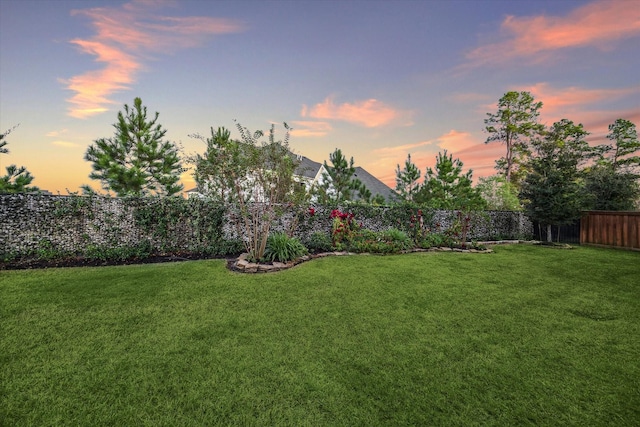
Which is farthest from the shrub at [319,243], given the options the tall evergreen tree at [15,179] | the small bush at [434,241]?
the tall evergreen tree at [15,179]

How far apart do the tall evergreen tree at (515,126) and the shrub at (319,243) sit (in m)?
19.7

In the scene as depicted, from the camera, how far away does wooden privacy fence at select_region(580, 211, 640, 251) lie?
8688 mm

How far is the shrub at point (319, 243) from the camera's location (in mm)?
7207

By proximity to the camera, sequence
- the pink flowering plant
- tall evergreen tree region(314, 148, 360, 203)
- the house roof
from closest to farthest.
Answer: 1. the pink flowering plant
2. tall evergreen tree region(314, 148, 360, 203)
3. the house roof

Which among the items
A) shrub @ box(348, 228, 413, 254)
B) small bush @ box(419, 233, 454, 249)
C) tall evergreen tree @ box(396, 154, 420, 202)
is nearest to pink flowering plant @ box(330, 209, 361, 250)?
shrub @ box(348, 228, 413, 254)

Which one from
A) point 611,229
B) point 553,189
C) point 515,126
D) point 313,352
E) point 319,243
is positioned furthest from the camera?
point 515,126

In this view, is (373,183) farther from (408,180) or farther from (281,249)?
(281,249)

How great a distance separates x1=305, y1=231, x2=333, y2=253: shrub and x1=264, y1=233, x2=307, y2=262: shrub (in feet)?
3.97

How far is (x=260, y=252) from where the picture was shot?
5.59 m

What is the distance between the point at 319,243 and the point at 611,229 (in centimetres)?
1079

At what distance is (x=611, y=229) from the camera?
9375 millimetres

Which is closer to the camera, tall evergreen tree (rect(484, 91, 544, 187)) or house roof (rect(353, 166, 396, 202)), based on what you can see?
house roof (rect(353, 166, 396, 202))

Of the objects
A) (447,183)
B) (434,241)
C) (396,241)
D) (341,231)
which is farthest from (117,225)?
(447,183)

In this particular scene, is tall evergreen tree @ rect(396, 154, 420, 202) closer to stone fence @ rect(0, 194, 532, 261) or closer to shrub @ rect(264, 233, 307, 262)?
stone fence @ rect(0, 194, 532, 261)
